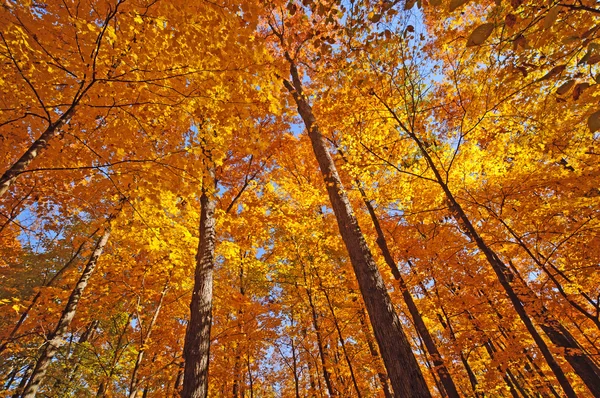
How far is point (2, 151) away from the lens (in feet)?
13.7

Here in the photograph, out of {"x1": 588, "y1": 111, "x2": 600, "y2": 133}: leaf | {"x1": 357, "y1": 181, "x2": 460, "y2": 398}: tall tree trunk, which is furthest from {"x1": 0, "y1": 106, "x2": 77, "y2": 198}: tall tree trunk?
{"x1": 357, "y1": 181, "x2": 460, "y2": 398}: tall tree trunk

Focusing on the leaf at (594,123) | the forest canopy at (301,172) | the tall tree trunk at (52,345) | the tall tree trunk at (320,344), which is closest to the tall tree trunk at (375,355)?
the forest canopy at (301,172)

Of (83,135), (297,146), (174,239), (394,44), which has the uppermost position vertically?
(297,146)

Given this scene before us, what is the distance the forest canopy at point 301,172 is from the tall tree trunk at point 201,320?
0.04m

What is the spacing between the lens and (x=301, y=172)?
11680 mm

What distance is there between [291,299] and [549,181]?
9.94 m

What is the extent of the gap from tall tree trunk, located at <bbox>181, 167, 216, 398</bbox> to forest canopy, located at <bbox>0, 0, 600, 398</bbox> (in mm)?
36

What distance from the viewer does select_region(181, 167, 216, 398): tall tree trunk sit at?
434cm

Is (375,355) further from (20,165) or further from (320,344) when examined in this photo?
(20,165)

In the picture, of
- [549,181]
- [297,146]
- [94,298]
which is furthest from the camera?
[297,146]

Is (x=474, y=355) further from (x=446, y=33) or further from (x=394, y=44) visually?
(x=394, y=44)

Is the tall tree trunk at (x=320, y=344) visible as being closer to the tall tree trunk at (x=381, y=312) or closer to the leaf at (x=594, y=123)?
the tall tree trunk at (x=381, y=312)

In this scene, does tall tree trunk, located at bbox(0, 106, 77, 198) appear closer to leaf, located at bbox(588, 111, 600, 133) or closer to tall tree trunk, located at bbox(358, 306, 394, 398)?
leaf, located at bbox(588, 111, 600, 133)

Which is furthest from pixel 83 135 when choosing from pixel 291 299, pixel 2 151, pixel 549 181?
pixel 291 299
